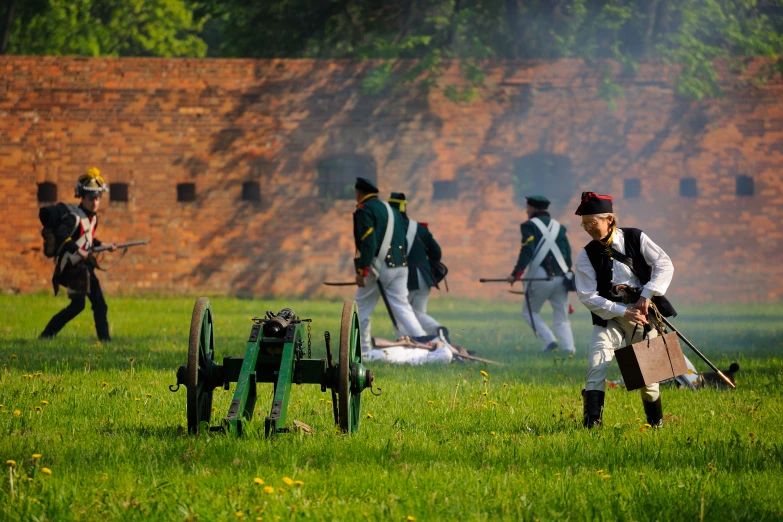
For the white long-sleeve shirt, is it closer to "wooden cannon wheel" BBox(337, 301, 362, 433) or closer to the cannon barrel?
"wooden cannon wheel" BBox(337, 301, 362, 433)

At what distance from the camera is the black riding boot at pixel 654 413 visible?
7.19 metres

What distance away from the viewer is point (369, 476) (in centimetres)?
539

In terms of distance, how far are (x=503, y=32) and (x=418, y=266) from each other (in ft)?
45.2

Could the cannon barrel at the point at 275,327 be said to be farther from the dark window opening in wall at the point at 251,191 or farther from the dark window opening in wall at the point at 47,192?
the dark window opening in wall at the point at 47,192

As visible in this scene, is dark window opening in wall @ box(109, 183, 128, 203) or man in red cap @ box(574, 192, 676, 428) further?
dark window opening in wall @ box(109, 183, 128, 203)

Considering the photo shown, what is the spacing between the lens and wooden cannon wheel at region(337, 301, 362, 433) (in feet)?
19.9

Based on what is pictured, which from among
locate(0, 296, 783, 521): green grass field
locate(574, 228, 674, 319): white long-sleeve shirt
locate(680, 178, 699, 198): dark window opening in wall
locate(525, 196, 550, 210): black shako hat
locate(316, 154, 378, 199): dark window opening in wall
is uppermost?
locate(316, 154, 378, 199): dark window opening in wall

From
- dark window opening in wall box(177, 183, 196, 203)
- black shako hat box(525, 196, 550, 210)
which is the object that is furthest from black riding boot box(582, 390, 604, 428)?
dark window opening in wall box(177, 183, 196, 203)

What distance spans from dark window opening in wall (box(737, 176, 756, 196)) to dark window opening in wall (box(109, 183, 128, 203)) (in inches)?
483

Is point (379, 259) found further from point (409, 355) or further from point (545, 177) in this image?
point (545, 177)

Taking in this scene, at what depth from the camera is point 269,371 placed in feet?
21.0

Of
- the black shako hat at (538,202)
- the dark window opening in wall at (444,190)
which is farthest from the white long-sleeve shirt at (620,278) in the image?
the dark window opening in wall at (444,190)

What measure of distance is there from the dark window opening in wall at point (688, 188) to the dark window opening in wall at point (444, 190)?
15.1 feet

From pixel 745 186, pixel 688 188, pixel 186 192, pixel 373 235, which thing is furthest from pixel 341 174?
pixel 373 235
